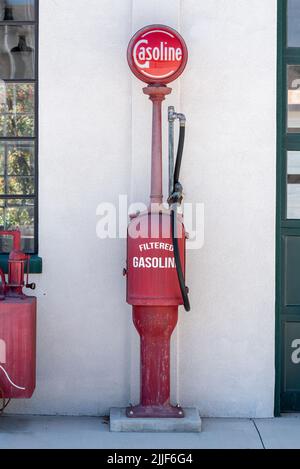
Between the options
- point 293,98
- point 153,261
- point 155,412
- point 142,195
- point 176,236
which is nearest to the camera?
point 176,236

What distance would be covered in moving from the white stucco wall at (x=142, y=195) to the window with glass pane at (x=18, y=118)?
17 centimetres

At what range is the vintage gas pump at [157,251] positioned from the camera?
482cm

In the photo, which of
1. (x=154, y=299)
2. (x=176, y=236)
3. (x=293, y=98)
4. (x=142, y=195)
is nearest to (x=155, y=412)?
(x=154, y=299)

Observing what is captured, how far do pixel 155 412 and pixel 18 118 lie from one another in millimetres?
2134

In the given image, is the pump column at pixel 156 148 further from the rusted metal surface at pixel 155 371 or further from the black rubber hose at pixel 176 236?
the rusted metal surface at pixel 155 371

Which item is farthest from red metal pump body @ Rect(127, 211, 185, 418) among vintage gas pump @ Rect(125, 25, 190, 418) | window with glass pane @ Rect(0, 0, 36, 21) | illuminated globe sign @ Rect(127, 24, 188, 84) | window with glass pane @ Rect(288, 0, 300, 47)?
window with glass pane @ Rect(0, 0, 36, 21)

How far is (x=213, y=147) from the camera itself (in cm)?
526

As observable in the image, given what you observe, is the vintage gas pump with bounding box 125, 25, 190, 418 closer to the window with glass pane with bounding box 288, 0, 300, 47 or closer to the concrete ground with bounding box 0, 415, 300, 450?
the concrete ground with bounding box 0, 415, 300, 450

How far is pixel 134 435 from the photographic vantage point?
16.0ft

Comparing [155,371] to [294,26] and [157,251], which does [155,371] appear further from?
[294,26]

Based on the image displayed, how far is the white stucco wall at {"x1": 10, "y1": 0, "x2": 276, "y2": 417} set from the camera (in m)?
5.25

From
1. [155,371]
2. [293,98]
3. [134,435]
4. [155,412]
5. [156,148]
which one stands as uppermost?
[293,98]

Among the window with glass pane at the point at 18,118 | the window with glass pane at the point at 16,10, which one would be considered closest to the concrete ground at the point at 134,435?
the window with glass pane at the point at 18,118
